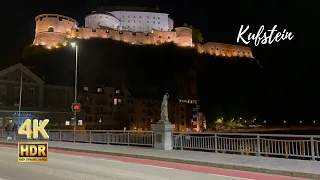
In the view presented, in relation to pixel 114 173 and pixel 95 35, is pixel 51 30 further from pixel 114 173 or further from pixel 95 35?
pixel 114 173

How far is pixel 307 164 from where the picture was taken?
1110cm

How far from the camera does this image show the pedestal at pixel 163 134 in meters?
16.5

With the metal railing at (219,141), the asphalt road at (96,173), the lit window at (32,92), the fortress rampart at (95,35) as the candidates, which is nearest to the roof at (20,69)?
the lit window at (32,92)

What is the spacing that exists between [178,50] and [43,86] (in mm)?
61089

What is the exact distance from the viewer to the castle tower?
98125 mm

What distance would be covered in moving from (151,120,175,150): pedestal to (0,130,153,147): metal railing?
3.59 ft

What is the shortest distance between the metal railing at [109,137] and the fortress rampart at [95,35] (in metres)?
78.3

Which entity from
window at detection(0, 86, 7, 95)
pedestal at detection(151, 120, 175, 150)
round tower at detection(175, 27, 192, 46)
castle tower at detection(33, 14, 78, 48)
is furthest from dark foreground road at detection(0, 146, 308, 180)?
round tower at detection(175, 27, 192, 46)

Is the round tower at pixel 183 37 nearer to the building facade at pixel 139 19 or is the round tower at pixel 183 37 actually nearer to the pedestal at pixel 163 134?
the building facade at pixel 139 19

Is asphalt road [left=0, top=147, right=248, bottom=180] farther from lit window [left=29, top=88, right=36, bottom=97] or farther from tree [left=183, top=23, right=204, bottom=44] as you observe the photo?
tree [left=183, top=23, right=204, bottom=44]

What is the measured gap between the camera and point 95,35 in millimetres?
103375

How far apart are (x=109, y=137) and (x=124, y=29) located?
98242mm

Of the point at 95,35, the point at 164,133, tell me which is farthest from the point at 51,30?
the point at 164,133

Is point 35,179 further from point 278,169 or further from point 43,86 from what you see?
point 43,86
